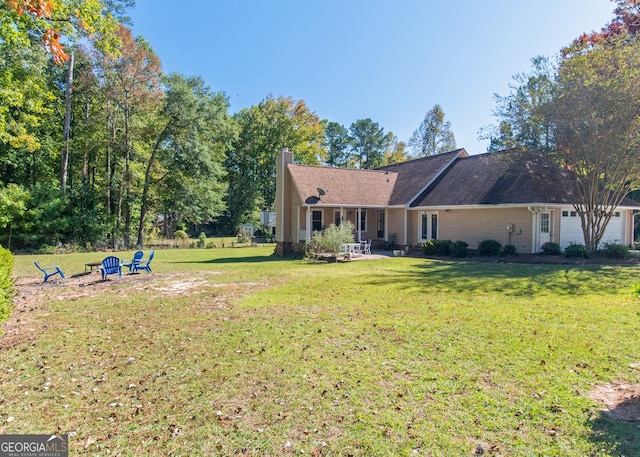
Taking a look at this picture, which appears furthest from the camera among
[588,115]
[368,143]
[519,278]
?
[368,143]

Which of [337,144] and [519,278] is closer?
[519,278]

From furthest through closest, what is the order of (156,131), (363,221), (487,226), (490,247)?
(156,131) < (363,221) < (487,226) < (490,247)

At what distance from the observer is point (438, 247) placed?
19.6m

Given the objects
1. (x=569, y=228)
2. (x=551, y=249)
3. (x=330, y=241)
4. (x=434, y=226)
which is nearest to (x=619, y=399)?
(x=330, y=241)

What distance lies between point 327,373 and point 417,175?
22.0 m

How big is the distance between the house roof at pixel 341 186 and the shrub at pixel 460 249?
5856 mm

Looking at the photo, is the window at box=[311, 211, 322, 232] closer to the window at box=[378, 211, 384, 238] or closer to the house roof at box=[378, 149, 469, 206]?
the window at box=[378, 211, 384, 238]

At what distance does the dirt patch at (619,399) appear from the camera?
363cm

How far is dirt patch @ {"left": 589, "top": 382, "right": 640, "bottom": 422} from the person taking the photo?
363cm

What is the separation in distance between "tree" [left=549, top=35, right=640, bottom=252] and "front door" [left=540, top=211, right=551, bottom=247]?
1.34 metres

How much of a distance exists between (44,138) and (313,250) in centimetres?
2430

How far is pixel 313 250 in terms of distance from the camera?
750 inches

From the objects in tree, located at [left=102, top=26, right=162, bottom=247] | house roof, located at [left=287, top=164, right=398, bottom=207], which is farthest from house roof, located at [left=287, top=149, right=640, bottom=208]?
tree, located at [left=102, top=26, right=162, bottom=247]

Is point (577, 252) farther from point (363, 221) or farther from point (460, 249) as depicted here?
point (363, 221)
